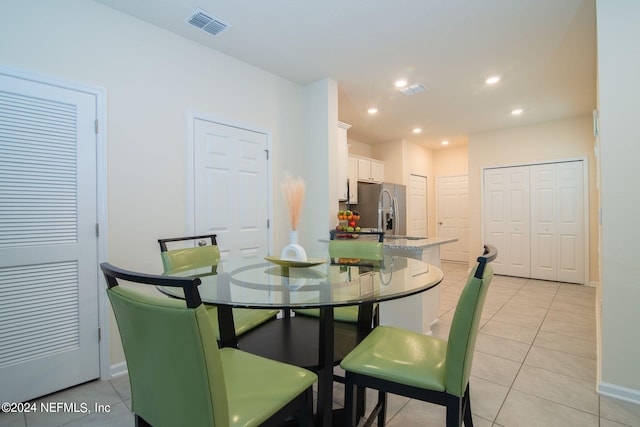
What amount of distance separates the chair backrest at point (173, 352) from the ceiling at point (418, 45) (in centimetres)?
227

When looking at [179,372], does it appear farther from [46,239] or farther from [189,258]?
[46,239]

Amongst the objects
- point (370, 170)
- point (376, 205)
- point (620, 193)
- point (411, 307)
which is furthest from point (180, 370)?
point (370, 170)

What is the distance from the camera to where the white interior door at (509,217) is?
539 cm

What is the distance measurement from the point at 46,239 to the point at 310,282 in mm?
1831

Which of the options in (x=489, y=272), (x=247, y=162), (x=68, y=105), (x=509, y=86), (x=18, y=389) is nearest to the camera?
(x=489, y=272)

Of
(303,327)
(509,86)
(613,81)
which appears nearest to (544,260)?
(509,86)

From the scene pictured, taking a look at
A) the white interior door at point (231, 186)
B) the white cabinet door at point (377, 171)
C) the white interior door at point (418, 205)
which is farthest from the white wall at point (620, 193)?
the white interior door at point (418, 205)

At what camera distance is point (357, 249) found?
2.47 metres

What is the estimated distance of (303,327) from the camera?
1.92m

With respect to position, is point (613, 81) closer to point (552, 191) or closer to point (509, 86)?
point (509, 86)

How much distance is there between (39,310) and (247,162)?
1967mm

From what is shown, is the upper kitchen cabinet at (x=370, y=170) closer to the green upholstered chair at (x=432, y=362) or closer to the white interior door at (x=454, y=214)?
the white interior door at (x=454, y=214)

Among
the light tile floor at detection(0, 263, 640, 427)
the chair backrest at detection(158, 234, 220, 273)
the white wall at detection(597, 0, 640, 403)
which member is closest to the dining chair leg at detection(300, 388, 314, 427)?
the light tile floor at detection(0, 263, 640, 427)

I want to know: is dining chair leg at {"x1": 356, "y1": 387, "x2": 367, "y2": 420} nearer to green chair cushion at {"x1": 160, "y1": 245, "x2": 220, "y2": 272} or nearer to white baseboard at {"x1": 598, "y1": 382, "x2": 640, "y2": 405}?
green chair cushion at {"x1": 160, "y1": 245, "x2": 220, "y2": 272}
